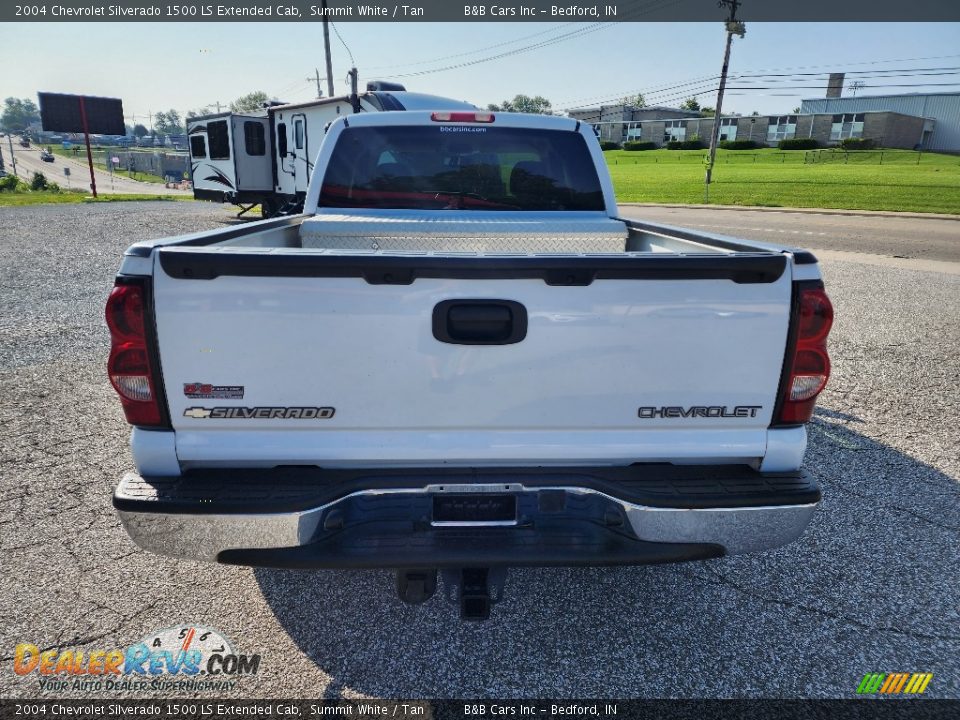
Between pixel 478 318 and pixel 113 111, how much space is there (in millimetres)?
47019

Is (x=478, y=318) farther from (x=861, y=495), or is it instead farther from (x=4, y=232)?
(x=4, y=232)

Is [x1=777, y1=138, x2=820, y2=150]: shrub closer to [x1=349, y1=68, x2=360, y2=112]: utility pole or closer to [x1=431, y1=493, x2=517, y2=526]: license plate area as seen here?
[x1=349, y1=68, x2=360, y2=112]: utility pole

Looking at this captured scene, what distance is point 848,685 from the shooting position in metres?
2.46

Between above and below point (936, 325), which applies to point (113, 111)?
above

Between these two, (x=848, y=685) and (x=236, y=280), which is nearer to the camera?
(x=236, y=280)

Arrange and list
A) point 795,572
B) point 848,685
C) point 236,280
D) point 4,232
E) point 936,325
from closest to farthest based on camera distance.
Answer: point 236,280 → point 848,685 → point 795,572 → point 936,325 → point 4,232

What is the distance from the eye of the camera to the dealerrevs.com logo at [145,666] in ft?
7.99

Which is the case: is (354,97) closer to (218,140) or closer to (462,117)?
(218,140)

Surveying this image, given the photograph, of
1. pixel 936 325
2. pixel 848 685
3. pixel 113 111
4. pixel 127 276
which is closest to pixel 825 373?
pixel 848 685

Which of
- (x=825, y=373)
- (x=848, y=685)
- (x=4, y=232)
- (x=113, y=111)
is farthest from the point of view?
(x=113, y=111)

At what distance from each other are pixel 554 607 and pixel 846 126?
315ft

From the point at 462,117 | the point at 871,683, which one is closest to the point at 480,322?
the point at 871,683

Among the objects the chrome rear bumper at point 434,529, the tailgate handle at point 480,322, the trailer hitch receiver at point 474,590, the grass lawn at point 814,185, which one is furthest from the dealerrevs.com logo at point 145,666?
the grass lawn at point 814,185

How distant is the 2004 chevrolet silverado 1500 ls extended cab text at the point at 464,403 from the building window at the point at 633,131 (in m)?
110
